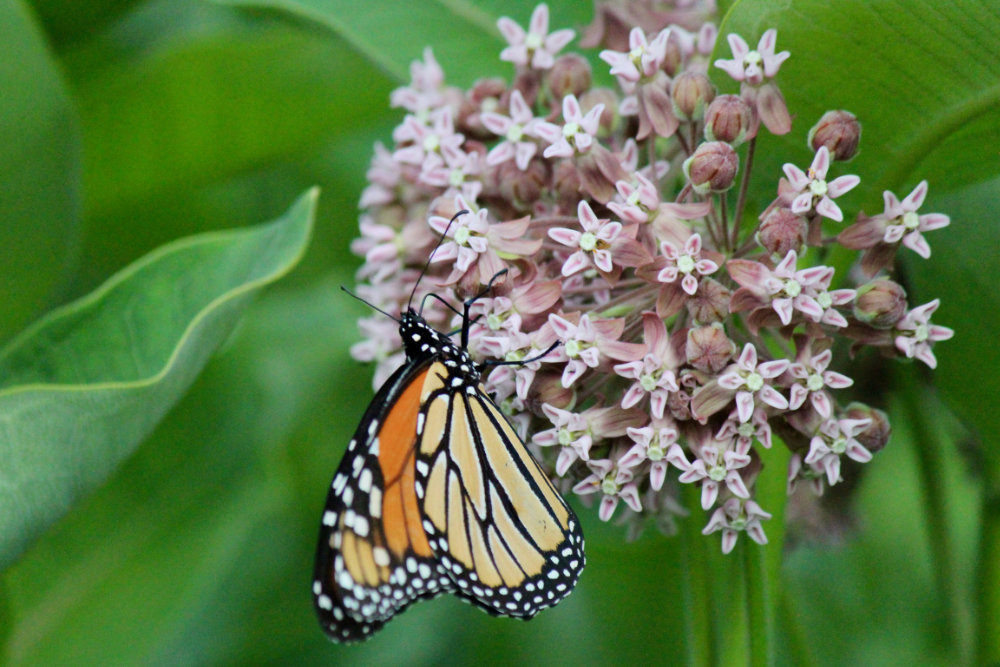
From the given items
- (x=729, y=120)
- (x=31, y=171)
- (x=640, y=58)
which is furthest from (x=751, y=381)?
(x=31, y=171)

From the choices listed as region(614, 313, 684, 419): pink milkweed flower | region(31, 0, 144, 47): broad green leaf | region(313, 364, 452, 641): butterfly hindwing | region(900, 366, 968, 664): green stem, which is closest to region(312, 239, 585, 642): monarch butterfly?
region(313, 364, 452, 641): butterfly hindwing

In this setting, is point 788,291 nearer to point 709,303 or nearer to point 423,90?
point 709,303

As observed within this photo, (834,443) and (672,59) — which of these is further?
(672,59)

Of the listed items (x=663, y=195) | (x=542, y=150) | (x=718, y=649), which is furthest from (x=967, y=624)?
(x=542, y=150)

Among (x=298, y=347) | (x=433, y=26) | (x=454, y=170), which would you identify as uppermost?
(x=433, y=26)

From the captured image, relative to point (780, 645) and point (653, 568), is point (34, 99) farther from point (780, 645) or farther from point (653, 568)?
point (780, 645)

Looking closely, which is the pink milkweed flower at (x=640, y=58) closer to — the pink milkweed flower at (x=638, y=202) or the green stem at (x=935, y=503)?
the pink milkweed flower at (x=638, y=202)

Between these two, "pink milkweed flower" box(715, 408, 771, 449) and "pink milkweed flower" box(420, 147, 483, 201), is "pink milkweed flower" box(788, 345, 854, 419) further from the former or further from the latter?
"pink milkweed flower" box(420, 147, 483, 201)
